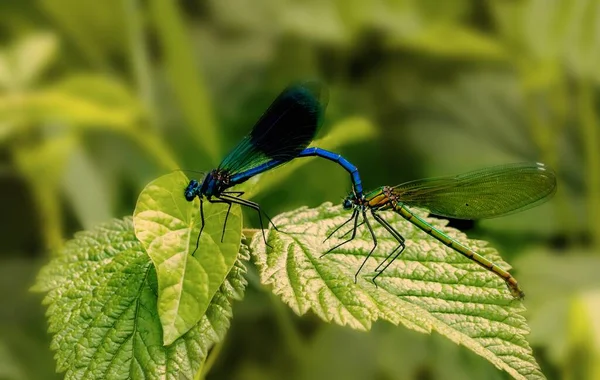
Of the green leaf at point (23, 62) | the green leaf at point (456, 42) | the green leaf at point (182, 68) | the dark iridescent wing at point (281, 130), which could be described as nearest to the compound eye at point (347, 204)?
the dark iridescent wing at point (281, 130)

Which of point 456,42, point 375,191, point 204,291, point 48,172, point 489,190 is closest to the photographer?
point 204,291

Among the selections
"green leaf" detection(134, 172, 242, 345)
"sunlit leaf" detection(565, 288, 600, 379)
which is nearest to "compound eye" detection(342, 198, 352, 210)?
"green leaf" detection(134, 172, 242, 345)

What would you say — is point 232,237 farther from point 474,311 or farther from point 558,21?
point 558,21

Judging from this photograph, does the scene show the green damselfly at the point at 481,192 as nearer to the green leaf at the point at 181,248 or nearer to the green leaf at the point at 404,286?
the green leaf at the point at 404,286

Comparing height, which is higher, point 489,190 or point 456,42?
point 456,42

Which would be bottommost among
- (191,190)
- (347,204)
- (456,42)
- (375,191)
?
(191,190)

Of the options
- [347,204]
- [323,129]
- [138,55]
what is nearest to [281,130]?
[347,204]

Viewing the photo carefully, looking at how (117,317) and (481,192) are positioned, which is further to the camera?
(481,192)

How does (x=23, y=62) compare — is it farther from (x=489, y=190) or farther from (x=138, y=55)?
(x=489, y=190)

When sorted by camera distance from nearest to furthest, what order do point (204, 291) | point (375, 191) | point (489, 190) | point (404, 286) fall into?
1. point (204, 291)
2. point (404, 286)
3. point (375, 191)
4. point (489, 190)
